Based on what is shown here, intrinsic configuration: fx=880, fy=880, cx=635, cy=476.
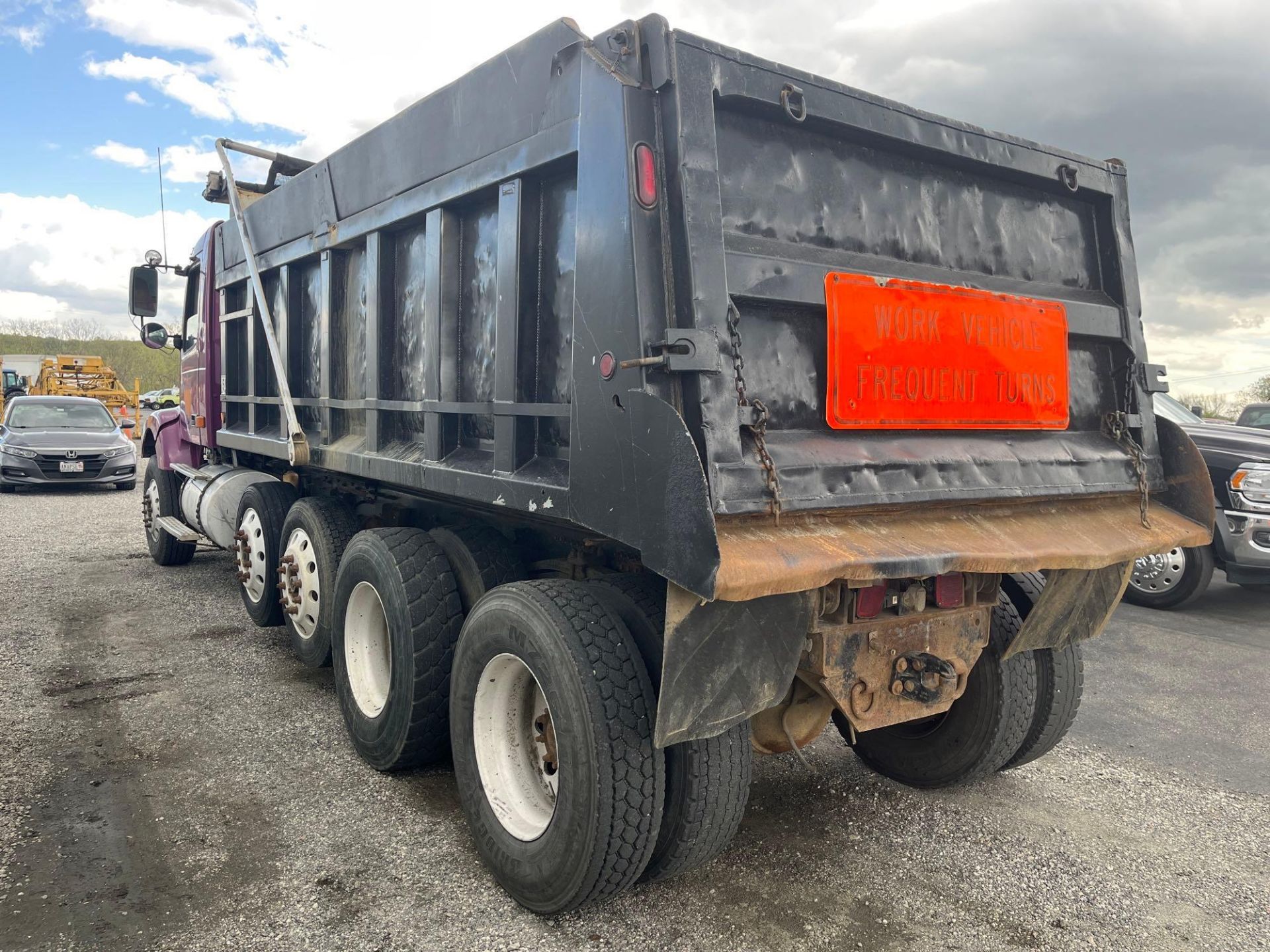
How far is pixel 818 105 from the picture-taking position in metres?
2.74

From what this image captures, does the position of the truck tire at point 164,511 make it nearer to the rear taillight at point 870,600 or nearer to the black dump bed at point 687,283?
the black dump bed at point 687,283

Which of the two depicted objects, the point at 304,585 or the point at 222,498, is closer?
the point at 304,585

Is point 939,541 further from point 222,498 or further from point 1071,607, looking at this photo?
point 222,498

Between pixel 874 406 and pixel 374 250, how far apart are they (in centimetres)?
235

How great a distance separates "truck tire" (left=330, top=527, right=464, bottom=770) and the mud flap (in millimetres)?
1366

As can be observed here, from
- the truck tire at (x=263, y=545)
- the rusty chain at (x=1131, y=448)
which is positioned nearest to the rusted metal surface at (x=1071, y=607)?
the rusty chain at (x=1131, y=448)

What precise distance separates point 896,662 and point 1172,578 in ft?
17.9

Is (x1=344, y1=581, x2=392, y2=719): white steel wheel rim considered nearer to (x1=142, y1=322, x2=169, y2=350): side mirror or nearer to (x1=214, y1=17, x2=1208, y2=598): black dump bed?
(x1=214, y1=17, x2=1208, y2=598): black dump bed

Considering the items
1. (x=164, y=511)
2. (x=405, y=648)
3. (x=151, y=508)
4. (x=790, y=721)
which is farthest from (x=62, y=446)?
(x=790, y=721)

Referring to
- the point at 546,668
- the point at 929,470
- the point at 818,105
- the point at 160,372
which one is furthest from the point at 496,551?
the point at 160,372

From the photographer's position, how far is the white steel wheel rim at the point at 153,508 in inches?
323

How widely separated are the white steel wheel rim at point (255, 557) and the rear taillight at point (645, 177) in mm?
3965

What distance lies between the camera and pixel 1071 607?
3312mm

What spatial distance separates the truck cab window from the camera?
707 centimetres
